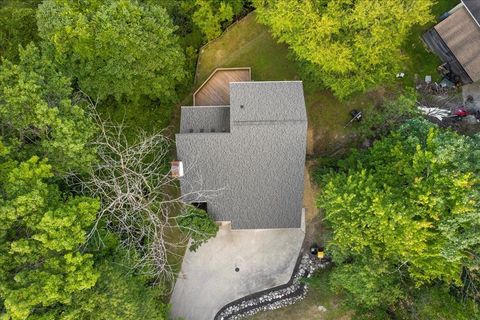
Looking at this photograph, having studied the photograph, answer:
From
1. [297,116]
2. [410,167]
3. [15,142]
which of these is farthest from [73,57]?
[410,167]

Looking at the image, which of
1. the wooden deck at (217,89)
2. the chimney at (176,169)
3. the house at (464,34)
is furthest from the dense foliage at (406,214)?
the wooden deck at (217,89)

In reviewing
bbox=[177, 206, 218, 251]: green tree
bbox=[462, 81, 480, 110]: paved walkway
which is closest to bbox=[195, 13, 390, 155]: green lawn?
bbox=[462, 81, 480, 110]: paved walkway

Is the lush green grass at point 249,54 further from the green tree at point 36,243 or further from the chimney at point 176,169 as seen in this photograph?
the green tree at point 36,243

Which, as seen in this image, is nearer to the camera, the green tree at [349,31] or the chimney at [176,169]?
the green tree at [349,31]

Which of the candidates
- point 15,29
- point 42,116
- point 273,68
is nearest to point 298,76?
point 273,68

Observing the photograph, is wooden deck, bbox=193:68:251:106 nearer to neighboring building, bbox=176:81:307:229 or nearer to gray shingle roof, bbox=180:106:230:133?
gray shingle roof, bbox=180:106:230:133

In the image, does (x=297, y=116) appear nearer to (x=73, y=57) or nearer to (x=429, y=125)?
(x=429, y=125)
